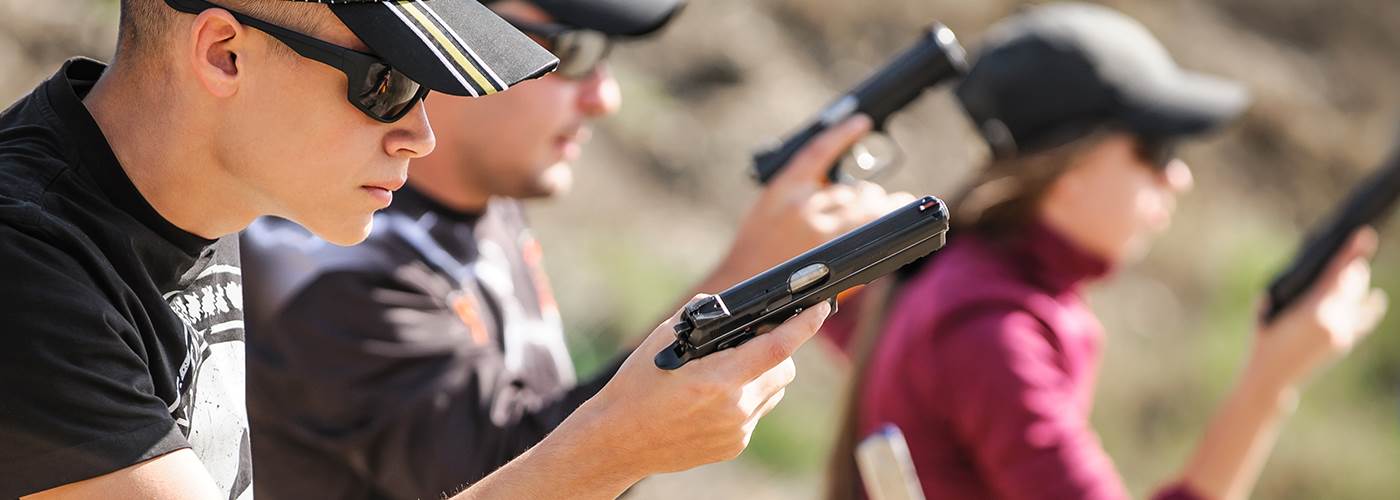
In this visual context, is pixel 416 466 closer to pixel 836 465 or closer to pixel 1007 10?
pixel 836 465

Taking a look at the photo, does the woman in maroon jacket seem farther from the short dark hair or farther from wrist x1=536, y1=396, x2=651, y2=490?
the short dark hair

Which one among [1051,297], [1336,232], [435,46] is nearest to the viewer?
[435,46]

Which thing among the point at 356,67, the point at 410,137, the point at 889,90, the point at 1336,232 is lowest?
the point at 1336,232

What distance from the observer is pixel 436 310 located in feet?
9.11

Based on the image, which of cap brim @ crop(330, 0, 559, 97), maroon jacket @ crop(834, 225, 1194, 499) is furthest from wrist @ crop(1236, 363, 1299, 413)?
cap brim @ crop(330, 0, 559, 97)

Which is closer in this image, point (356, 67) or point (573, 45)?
point (356, 67)

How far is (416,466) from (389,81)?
3.80 feet

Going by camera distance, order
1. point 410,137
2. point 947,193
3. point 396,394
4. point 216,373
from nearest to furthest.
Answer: point 410,137, point 216,373, point 396,394, point 947,193

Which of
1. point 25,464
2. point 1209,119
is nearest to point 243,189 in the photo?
point 25,464

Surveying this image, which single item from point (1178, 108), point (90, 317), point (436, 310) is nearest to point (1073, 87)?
point (1178, 108)

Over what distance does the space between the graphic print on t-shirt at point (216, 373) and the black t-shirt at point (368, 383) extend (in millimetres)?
→ 731

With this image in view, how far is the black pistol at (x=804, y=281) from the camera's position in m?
1.62

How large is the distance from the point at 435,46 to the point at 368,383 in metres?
1.22

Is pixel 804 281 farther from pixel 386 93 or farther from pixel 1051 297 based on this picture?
pixel 1051 297
